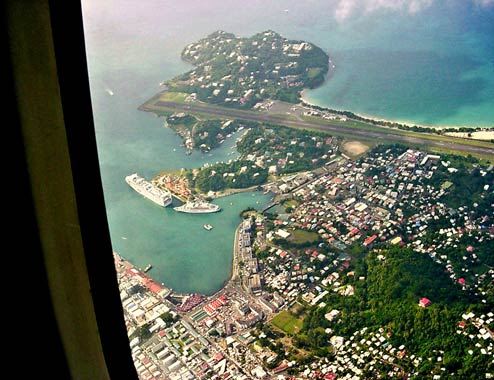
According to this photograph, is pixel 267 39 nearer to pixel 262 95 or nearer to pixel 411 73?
pixel 262 95

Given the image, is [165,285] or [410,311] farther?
[165,285]

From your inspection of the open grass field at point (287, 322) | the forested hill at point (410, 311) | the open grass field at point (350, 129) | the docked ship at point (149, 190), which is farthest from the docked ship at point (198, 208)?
the open grass field at point (350, 129)

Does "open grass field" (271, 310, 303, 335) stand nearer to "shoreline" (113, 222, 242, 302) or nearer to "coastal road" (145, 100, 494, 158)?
"shoreline" (113, 222, 242, 302)

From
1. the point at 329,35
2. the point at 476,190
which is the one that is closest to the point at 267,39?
the point at 329,35

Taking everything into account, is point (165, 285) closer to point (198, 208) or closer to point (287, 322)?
point (287, 322)

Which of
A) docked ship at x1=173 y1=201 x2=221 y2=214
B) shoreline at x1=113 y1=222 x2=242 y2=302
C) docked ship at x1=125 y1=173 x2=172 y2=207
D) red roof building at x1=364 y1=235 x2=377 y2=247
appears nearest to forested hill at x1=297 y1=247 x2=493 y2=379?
red roof building at x1=364 y1=235 x2=377 y2=247

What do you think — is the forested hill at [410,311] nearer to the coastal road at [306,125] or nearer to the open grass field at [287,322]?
the open grass field at [287,322]

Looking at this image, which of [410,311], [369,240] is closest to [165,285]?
[369,240]

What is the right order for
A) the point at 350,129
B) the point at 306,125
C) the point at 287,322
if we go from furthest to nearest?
the point at 306,125 < the point at 350,129 < the point at 287,322
